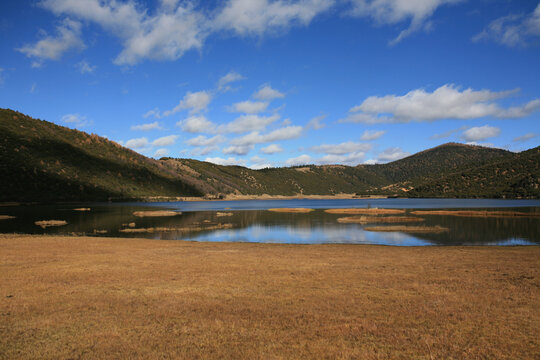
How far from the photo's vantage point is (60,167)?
147 metres

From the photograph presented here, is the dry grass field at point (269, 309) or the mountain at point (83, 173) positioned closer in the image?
the dry grass field at point (269, 309)

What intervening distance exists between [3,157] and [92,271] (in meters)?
145

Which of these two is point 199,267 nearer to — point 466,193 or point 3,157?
point 3,157

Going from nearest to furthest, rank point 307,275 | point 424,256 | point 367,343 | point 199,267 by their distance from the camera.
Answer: point 367,343, point 307,275, point 199,267, point 424,256

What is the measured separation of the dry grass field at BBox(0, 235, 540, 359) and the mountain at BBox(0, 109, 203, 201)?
127293 millimetres

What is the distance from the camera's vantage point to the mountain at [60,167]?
127750 mm

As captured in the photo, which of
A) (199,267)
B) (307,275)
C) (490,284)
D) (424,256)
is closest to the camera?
(490,284)

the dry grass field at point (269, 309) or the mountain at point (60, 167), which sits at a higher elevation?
the mountain at point (60, 167)

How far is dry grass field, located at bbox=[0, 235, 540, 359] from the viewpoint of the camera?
326 inches

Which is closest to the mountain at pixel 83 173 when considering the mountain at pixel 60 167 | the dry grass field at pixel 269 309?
the mountain at pixel 60 167

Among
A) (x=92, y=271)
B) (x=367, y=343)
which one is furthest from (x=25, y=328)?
(x=367, y=343)

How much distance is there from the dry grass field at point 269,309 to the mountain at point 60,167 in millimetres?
127293

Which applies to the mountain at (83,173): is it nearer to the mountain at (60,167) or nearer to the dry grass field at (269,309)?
the mountain at (60,167)

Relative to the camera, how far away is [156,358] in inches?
310
